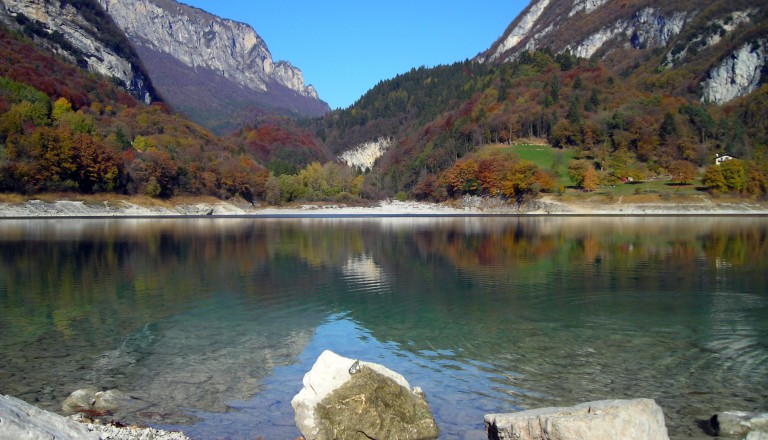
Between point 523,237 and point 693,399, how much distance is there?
41.5 m

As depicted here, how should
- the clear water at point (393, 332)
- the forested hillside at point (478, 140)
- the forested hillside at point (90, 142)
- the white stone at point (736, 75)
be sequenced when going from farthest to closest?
the white stone at point (736, 75) < the forested hillside at point (478, 140) < the forested hillside at point (90, 142) < the clear water at point (393, 332)

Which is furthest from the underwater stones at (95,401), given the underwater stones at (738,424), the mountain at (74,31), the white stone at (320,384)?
the mountain at (74,31)

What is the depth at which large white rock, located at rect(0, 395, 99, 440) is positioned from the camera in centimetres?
587

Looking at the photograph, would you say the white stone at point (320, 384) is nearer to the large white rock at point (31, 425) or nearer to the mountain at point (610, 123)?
the large white rock at point (31, 425)

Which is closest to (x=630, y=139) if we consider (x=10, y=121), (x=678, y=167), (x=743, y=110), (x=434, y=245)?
(x=678, y=167)

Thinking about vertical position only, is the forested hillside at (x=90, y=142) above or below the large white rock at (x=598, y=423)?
above

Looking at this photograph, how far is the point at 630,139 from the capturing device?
128375 millimetres

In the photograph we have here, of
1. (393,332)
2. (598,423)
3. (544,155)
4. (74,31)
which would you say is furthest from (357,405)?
(74,31)

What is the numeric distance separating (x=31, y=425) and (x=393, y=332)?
38.2 ft

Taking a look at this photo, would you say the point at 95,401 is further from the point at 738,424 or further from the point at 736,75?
the point at 736,75

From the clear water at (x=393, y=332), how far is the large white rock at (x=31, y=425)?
315 centimetres

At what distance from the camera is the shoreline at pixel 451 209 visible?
87375 mm

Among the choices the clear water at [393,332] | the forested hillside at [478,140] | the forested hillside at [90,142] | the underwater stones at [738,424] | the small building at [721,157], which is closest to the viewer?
the underwater stones at [738,424]

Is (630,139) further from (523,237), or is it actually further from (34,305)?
(34,305)
